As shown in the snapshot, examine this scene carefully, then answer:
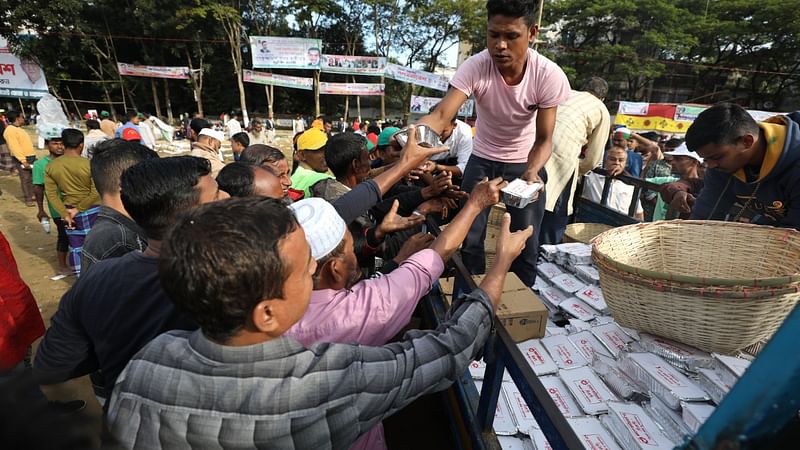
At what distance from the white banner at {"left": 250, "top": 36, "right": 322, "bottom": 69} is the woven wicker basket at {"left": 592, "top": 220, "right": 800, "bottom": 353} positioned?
2000 centimetres

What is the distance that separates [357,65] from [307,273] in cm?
2128

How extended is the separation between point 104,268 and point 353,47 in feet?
98.9

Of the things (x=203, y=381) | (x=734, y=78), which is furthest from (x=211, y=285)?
(x=734, y=78)

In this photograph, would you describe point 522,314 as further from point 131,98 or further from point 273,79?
point 131,98

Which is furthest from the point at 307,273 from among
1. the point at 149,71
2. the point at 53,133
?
the point at 149,71

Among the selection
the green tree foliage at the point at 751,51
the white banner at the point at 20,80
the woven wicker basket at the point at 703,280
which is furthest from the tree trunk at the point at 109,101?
the green tree foliage at the point at 751,51

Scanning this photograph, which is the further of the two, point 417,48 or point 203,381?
point 417,48

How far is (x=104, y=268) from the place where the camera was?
4.53 ft

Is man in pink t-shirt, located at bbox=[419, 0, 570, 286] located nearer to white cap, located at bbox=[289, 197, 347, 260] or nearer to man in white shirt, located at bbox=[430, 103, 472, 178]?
white cap, located at bbox=[289, 197, 347, 260]

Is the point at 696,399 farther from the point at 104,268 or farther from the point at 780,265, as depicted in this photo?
the point at 104,268

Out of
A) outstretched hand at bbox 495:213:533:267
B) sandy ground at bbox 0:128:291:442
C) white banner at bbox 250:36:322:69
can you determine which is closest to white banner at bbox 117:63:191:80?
white banner at bbox 250:36:322:69

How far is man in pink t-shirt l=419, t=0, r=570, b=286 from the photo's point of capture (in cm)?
202

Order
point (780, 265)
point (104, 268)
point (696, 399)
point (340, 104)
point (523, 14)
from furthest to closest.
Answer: point (340, 104), point (523, 14), point (780, 265), point (696, 399), point (104, 268)

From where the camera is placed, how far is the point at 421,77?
57.8ft
